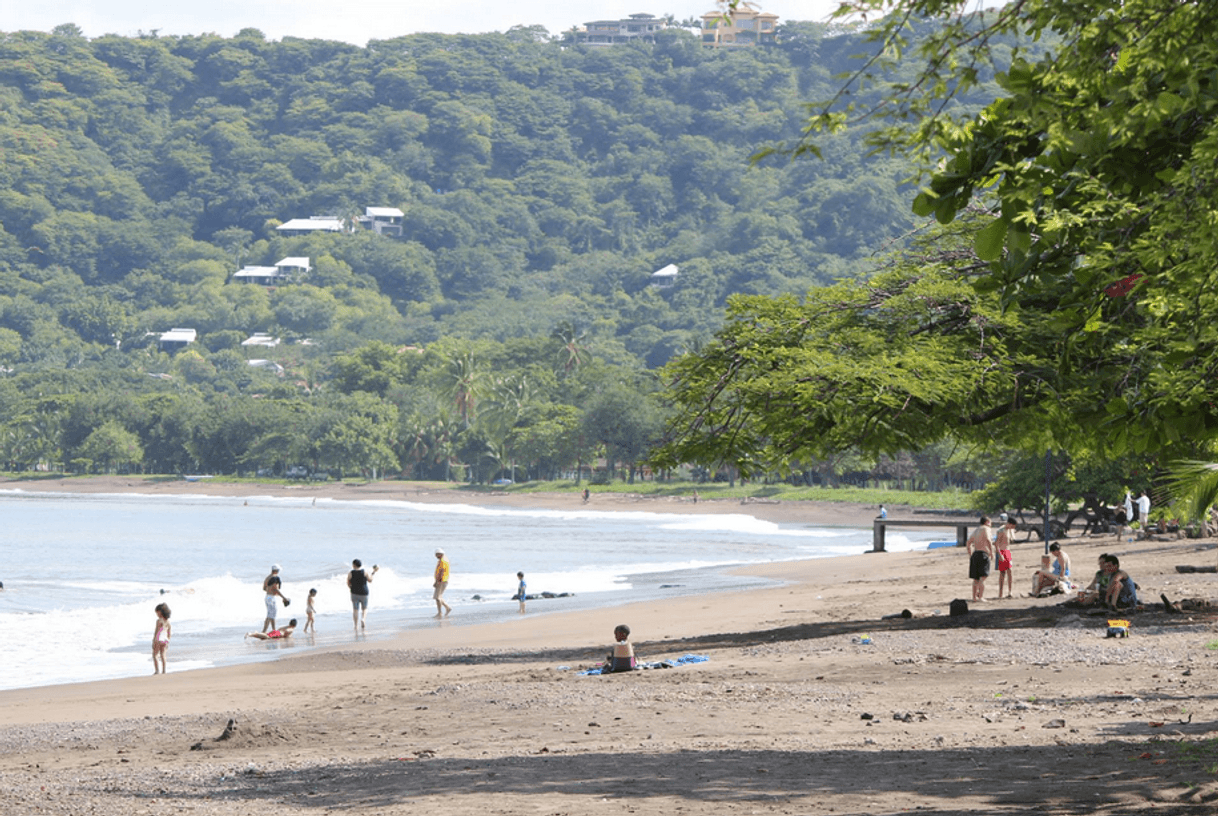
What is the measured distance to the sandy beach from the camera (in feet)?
28.3

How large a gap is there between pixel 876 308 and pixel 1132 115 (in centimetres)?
1356

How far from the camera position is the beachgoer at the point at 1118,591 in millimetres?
17938

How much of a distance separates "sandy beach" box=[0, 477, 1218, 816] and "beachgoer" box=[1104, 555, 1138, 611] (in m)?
0.23

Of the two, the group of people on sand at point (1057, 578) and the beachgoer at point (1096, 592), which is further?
the beachgoer at point (1096, 592)

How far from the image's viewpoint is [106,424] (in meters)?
136

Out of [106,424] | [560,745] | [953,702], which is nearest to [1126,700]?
[953,702]

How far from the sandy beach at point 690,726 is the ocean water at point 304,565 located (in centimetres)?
529

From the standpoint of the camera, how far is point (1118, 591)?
17938mm

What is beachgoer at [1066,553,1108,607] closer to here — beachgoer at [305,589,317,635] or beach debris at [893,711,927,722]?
beach debris at [893,711,927,722]

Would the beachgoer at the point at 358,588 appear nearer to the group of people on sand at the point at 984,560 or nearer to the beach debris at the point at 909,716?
the group of people on sand at the point at 984,560

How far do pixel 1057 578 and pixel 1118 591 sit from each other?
345 centimetres

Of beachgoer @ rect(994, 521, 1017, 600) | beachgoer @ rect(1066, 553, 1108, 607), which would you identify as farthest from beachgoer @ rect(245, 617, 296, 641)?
beachgoer @ rect(1066, 553, 1108, 607)

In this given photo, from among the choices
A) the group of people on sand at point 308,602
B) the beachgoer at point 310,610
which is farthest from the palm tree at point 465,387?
the group of people on sand at point 308,602

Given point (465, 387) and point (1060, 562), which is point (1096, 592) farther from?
point (465, 387)
